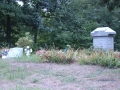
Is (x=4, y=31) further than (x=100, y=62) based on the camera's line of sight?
Yes

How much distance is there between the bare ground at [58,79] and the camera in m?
4.60

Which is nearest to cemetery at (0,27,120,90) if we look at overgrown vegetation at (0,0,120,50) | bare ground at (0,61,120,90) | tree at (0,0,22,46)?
bare ground at (0,61,120,90)

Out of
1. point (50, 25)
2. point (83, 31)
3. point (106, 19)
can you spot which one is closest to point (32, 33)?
point (50, 25)

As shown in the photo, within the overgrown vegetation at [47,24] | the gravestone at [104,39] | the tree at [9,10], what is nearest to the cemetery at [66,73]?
the gravestone at [104,39]

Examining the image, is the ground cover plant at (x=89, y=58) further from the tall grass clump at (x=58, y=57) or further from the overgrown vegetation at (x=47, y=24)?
the overgrown vegetation at (x=47, y=24)

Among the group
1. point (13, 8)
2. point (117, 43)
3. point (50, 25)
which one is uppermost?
point (13, 8)

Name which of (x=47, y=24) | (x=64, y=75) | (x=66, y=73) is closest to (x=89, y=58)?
(x=66, y=73)

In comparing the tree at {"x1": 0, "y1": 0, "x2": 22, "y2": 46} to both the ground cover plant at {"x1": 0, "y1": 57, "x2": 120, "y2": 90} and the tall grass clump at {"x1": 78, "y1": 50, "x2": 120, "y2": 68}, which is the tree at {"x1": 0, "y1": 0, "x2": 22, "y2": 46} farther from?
the tall grass clump at {"x1": 78, "y1": 50, "x2": 120, "y2": 68}

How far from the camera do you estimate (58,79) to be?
5.30 metres

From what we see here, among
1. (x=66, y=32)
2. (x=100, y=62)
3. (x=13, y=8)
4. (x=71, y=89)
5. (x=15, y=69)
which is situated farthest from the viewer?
(x=66, y=32)

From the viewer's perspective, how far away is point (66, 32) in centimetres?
1666

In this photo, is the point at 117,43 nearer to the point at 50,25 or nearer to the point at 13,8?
the point at 50,25

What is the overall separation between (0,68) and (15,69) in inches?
22.2

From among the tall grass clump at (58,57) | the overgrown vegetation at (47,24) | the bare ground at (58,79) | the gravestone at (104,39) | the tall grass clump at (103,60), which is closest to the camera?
the bare ground at (58,79)
